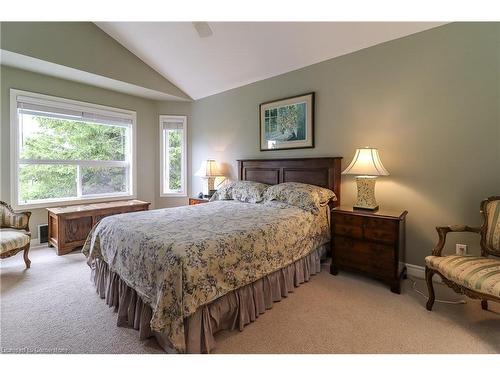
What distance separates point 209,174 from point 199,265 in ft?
9.36

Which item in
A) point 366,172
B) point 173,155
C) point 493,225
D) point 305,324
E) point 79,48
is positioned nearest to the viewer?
point 305,324

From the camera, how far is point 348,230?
256 centimetres

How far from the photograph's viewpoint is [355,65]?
2939mm

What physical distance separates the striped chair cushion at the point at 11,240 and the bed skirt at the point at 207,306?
3.11 feet

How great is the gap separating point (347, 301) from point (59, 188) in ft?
14.4

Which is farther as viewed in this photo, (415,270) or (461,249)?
(415,270)

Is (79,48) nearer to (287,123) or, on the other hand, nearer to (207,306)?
(287,123)

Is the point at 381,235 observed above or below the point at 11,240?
above

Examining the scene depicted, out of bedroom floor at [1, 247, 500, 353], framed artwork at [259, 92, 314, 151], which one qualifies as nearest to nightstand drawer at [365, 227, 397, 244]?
bedroom floor at [1, 247, 500, 353]

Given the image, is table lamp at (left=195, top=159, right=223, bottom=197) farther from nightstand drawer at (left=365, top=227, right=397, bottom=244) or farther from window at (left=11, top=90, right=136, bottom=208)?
nightstand drawer at (left=365, top=227, right=397, bottom=244)

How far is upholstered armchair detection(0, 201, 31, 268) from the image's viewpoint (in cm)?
250

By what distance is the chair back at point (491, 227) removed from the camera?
200cm

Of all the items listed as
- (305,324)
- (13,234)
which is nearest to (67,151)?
(13,234)

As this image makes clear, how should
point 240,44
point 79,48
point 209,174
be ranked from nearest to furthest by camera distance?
1. point 240,44
2. point 79,48
3. point 209,174
